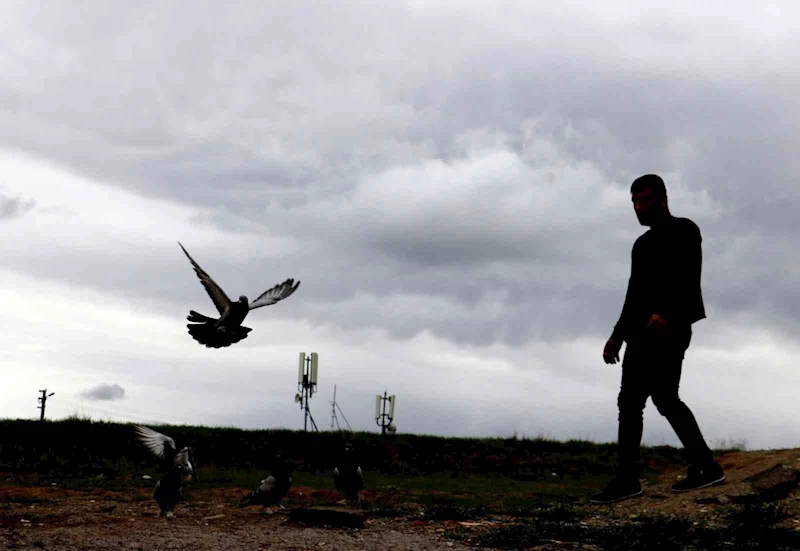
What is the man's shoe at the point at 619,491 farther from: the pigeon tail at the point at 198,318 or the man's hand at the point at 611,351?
the pigeon tail at the point at 198,318

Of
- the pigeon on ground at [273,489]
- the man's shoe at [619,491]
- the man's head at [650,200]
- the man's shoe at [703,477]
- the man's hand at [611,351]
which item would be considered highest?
the man's head at [650,200]

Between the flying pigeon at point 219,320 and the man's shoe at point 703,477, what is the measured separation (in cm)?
767

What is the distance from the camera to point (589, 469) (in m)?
21.2

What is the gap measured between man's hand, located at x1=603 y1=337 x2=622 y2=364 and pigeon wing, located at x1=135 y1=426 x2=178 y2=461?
8.47 metres

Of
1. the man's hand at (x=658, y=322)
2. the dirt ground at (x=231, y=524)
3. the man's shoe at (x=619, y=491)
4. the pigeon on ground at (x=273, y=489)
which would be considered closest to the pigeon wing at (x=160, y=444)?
the dirt ground at (x=231, y=524)

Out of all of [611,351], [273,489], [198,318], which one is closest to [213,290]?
[198,318]

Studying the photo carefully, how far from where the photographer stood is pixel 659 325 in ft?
19.5

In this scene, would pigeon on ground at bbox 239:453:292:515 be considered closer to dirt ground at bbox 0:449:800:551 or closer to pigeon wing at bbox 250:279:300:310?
dirt ground at bbox 0:449:800:551

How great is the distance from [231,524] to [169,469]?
1.89 meters

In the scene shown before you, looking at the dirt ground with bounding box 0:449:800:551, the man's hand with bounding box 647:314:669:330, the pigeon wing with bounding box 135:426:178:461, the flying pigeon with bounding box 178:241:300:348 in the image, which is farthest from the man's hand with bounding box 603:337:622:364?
the pigeon wing with bounding box 135:426:178:461

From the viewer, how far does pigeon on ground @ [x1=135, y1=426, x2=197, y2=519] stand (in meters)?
12.3

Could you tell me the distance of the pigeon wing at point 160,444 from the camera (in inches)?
527

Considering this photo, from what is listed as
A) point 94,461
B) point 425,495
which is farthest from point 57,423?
point 425,495

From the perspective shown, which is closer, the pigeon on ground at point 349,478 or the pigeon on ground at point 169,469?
the pigeon on ground at point 169,469
